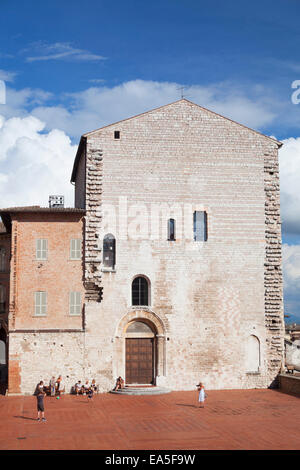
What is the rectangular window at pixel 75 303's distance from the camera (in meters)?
28.6

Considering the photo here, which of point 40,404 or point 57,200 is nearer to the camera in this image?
point 40,404

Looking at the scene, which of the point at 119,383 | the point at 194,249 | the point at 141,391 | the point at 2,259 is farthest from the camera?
the point at 2,259

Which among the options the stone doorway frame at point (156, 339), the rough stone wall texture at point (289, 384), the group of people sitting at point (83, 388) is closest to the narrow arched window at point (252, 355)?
the rough stone wall texture at point (289, 384)

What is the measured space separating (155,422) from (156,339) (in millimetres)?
8600

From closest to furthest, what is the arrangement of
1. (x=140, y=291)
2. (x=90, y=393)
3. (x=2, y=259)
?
(x=90, y=393) → (x=140, y=291) → (x=2, y=259)

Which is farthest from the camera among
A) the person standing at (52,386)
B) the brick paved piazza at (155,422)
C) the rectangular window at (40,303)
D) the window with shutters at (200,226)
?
the window with shutters at (200,226)

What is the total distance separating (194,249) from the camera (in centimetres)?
2988

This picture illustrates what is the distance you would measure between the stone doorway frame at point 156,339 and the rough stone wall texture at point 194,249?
8 cm

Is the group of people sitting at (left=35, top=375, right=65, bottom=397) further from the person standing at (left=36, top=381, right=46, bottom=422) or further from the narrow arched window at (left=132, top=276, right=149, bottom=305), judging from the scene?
the narrow arched window at (left=132, top=276, right=149, bottom=305)

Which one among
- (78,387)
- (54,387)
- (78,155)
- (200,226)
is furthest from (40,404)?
(78,155)

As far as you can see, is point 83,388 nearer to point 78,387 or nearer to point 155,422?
point 78,387

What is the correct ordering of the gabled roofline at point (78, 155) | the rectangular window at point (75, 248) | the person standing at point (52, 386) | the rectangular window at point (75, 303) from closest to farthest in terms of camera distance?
the person standing at point (52, 386)
the rectangular window at point (75, 303)
the rectangular window at point (75, 248)
the gabled roofline at point (78, 155)

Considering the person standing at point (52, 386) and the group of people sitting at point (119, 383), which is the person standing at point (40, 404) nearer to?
the person standing at point (52, 386)
